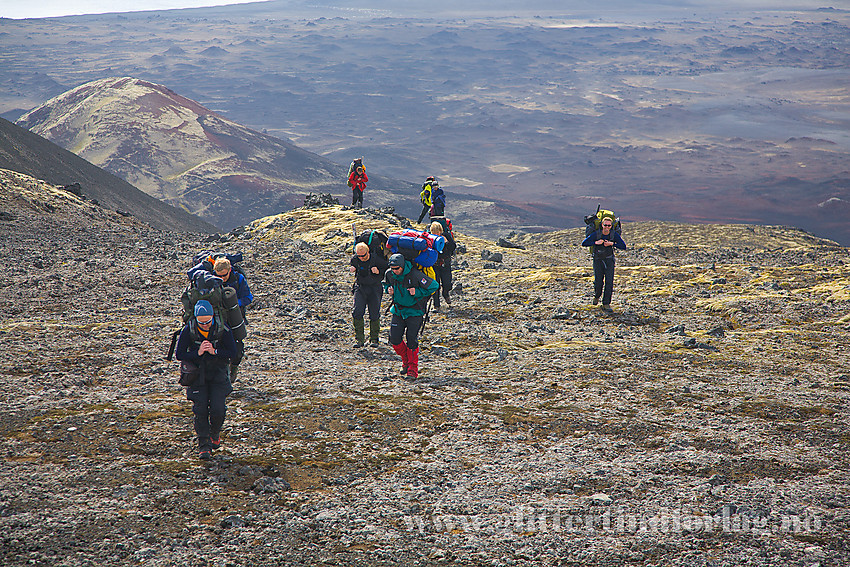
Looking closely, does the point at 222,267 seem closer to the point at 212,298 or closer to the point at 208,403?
the point at 212,298

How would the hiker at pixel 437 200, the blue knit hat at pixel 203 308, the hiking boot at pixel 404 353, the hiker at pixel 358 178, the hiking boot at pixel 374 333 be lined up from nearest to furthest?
the blue knit hat at pixel 203 308, the hiking boot at pixel 404 353, the hiking boot at pixel 374 333, the hiker at pixel 437 200, the hiker at pixel 358 178

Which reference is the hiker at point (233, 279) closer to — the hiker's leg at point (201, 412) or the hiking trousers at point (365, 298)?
the hiker's leg at point (201, 412)

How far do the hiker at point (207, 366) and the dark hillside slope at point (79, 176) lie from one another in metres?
43.2

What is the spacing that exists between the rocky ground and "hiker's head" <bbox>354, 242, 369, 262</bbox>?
6.68 ft

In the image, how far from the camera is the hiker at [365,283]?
38.6 feet

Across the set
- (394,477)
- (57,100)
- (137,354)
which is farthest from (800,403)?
(57,100)

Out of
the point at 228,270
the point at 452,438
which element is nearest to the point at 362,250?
the point at 228,270

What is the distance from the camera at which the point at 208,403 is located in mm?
7066

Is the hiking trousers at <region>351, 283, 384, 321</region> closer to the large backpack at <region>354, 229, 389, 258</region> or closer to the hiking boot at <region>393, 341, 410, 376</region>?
the large backpack at <region>354, 229, 389, 258</region>

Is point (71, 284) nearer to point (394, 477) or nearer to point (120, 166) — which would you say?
point (394, 477)

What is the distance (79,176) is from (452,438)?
55493mm

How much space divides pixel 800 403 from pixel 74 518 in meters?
9.67

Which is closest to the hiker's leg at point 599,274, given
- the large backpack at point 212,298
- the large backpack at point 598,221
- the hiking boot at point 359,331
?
the large backpack at point 598,221

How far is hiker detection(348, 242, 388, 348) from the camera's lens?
11.8 metres
